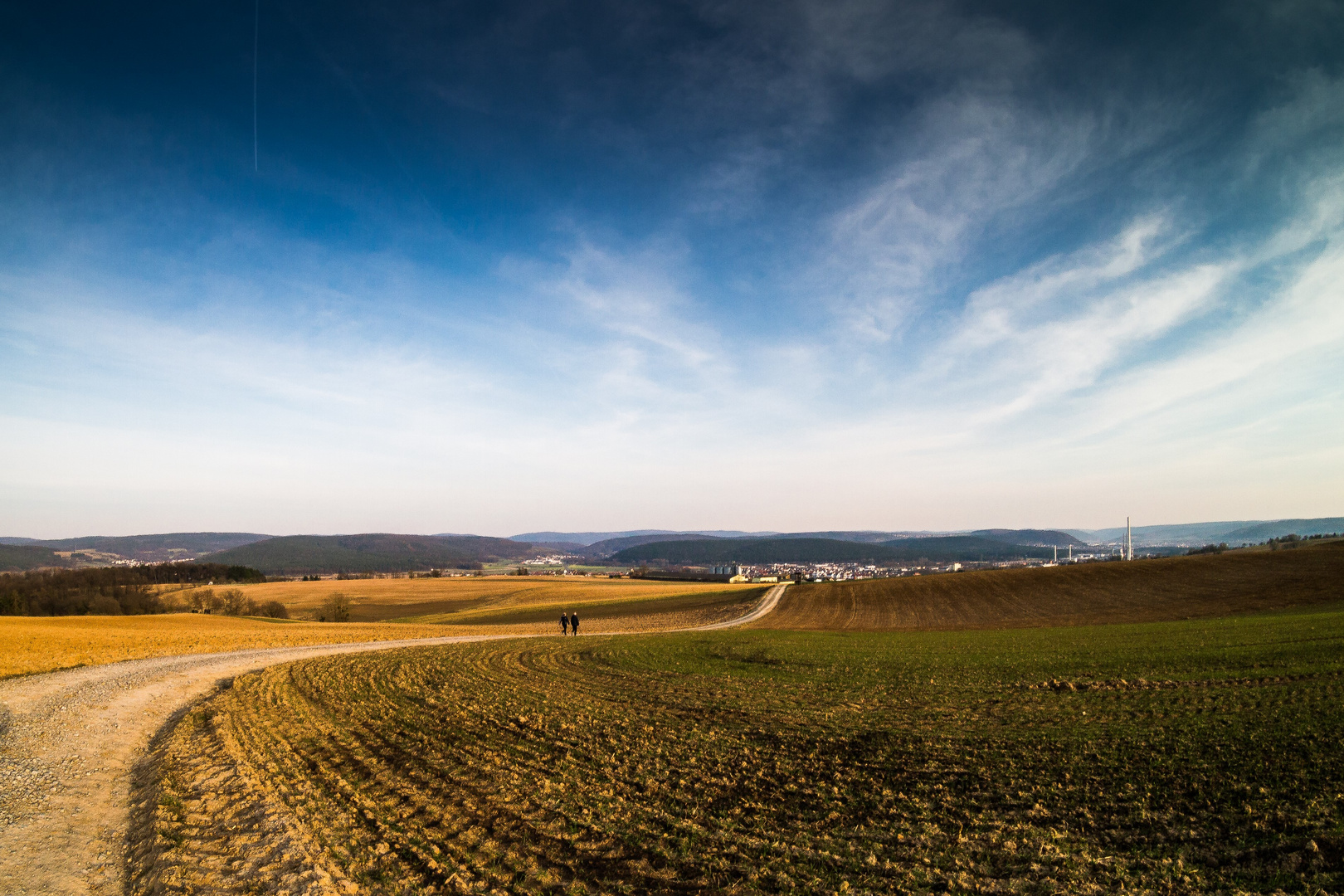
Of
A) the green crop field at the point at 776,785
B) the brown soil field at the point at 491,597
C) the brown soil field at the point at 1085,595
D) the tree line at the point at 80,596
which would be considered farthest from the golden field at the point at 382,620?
the green crop field at the point at 776,785

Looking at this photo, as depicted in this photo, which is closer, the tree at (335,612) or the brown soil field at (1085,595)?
the brown soil field at (1085,595)

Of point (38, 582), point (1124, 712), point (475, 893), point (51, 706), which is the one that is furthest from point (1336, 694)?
point (38, 582)

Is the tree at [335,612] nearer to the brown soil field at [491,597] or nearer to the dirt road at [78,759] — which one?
the brown soil field at [491,597]

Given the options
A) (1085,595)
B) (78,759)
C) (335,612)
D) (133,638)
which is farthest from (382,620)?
(1085,595)

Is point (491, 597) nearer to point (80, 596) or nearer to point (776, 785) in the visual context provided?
point (80, 596)

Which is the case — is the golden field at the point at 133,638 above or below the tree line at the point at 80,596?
above

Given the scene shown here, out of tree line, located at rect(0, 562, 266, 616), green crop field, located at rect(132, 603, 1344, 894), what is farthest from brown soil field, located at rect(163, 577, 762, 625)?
green crop field, located at rect(132, 603, 1344, 894)

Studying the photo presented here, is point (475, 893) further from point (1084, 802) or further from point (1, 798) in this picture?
point (1, 798)
